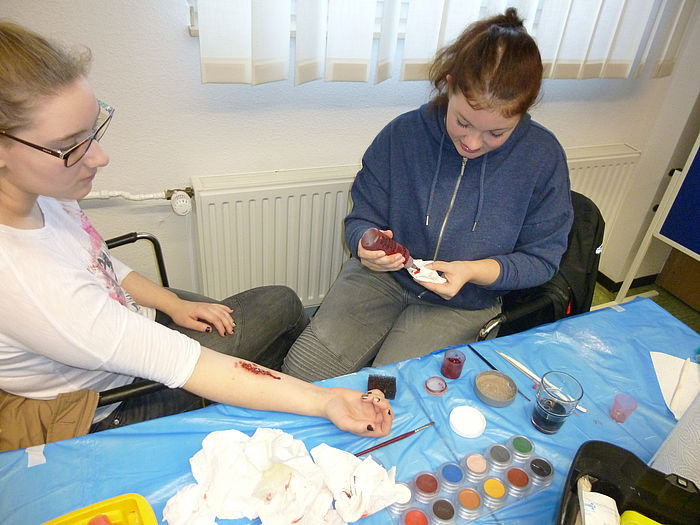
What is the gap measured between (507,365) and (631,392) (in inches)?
10.8

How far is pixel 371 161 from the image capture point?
150 cm

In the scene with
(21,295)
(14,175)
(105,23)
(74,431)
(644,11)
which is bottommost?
(74,431)

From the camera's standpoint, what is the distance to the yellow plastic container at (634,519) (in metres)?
0.75

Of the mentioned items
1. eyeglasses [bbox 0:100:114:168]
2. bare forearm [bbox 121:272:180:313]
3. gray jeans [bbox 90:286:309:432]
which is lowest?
gray jeans [bbox 90:286:309:432]

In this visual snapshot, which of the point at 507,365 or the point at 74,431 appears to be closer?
the point at 74,431

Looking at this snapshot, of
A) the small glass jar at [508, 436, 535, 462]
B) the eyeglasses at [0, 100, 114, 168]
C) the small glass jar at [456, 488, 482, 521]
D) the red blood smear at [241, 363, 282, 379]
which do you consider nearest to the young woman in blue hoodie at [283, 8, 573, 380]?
the red blood smear at [241, 363, 282, 379]

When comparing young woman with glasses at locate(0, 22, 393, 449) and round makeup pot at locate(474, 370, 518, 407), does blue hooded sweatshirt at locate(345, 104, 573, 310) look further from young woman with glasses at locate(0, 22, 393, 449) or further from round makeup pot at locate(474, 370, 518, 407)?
young woman with glasses at locate(0, 22, 393, 449)

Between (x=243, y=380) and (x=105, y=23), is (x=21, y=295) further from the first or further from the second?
(x=105, y=23)

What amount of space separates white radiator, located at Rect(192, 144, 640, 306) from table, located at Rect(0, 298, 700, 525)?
3.01 ft

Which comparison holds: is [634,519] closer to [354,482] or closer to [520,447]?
[520,447]

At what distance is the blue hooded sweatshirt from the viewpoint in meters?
1.35

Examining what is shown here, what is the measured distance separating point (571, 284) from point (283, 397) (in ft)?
3.28

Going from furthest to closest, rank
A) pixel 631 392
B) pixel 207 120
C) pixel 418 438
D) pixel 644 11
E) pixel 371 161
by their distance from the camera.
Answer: pixel 644 11
pixel 207 120
pixel 371 161
pixel 631 392
pixel 418 438

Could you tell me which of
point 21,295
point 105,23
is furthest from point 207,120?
point 21,295
